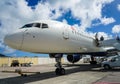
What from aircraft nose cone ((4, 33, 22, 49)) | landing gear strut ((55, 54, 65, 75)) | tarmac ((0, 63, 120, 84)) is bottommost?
tarmac ((0, 63, 120, 84))

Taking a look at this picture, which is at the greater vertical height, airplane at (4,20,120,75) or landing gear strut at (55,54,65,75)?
airplane at (4,20,120,75)

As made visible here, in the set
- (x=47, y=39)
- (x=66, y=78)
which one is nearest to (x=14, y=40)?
(x=47, y=39)

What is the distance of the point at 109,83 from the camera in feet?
40.5

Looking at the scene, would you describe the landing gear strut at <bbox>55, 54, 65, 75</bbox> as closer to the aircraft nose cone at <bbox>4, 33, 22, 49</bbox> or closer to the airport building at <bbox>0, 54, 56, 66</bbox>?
the aircraft nose cone at <bbox>4, 33, 22, 49</bbox>

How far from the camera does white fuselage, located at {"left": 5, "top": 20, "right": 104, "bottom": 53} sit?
13.4 m

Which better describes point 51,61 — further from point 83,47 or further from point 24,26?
point 24,26

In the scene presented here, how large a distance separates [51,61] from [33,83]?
46840mm

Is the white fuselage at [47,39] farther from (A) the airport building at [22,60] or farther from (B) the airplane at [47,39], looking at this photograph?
(A) the airport building at [22,60]

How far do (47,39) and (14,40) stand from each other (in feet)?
8.45

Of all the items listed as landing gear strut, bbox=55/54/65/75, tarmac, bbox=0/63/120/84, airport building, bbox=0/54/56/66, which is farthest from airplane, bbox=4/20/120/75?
airport building, bbox=0/54/56/66

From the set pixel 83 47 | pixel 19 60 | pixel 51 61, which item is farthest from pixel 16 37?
pixel 51 61

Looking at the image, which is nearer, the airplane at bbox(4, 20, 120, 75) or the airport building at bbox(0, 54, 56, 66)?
the airplane at bbox(4, 20, 120, 75)

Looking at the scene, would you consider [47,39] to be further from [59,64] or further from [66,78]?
[59,64]

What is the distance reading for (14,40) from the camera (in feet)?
43.1
